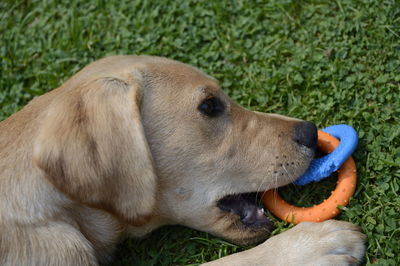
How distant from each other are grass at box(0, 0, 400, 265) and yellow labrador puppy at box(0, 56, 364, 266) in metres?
0.30

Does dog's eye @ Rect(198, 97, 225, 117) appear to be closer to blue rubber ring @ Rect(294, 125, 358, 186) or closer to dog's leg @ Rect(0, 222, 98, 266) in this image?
blue rubber ring @ Rect(294, 125, 358, 186)

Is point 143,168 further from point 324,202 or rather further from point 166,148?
point 324,202

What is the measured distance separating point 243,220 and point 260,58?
2025 mm

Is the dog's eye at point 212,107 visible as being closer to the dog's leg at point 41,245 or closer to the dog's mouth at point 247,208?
the dog's mouth at point 247,208

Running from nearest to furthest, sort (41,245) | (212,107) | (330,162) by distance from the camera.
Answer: (41,245)
(212,107)
(330,162)

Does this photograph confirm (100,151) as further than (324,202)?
No

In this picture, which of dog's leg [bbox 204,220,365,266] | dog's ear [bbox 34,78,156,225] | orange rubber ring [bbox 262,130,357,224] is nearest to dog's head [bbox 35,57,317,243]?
dog's ear [bbox 34,78,156,225]

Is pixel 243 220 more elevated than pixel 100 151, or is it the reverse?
pixel 100 151

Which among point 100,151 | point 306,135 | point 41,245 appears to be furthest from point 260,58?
point 41,245

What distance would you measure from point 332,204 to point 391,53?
1.76m

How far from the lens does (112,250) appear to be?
3.97 m

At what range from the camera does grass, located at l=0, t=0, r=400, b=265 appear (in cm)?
412

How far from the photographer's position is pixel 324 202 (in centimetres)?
396

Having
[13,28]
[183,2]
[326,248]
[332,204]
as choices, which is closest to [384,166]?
[332,204]
